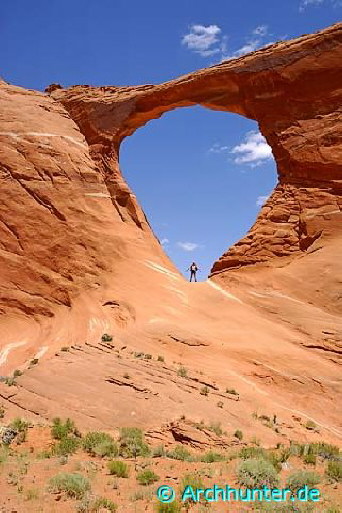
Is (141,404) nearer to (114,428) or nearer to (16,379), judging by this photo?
(114,428)

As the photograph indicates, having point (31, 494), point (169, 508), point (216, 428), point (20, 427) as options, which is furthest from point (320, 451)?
point (20, 427)

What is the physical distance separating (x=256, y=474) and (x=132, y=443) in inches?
125

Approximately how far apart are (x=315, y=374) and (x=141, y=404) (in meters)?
5.39

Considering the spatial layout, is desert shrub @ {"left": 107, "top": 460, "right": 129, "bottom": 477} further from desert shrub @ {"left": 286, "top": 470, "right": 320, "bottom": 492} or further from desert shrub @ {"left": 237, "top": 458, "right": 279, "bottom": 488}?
desert shrub @ {"left": 286, "top": 470, "right": 320, "bottom": 492}

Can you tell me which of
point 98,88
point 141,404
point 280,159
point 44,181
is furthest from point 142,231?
point 141,404

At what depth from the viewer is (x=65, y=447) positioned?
9914 millimetres

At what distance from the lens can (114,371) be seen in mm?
14000

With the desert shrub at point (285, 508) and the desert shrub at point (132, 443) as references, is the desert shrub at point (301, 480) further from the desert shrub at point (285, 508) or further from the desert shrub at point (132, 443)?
the desert shrub at point (132, 443)

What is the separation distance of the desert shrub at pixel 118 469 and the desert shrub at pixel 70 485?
30.1 inches

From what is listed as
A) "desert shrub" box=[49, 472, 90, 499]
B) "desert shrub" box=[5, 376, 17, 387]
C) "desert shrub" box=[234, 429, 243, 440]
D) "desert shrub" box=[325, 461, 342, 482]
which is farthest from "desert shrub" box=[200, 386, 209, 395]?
"desert shrub" box=[49, 472, 90, 499]

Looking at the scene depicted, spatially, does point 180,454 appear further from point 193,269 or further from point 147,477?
point 193,269

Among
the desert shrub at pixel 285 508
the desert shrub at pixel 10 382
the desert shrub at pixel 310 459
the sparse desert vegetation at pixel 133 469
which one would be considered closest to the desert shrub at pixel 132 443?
the sparse desert vegetation at pixel 133 469

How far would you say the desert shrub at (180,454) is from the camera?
976 cm

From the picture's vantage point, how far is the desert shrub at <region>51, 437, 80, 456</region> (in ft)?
32.1
